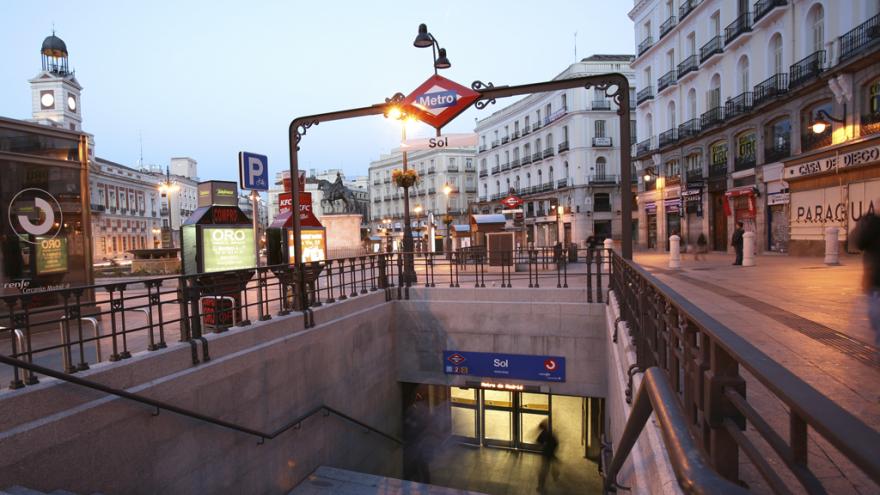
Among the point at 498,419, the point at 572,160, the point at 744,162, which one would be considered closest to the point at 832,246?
the point at 744,162

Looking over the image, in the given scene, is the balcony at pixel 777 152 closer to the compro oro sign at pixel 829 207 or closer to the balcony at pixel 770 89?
the compro oro sign at pixel 829 207

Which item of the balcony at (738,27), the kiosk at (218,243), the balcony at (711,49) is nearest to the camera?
the kiosk at (218,243)

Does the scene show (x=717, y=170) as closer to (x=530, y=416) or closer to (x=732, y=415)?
(x=530, y=416)

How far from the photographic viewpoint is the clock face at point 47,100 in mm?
58156

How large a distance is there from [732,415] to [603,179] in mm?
48167

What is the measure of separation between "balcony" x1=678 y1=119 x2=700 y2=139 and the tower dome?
230 ft

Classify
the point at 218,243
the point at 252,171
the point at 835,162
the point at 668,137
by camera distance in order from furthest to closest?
the point at 668,137, the point at 835,162, the point at 252,171, the point at 218,243

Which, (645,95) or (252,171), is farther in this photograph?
(645,95)

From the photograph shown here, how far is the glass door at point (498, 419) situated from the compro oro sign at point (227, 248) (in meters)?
8.25

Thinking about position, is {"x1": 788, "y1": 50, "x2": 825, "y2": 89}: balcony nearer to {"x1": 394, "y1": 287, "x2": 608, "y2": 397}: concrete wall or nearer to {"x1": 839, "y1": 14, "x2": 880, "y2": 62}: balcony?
{"x1": 839, "y1": 14, "x2": 880, "y2": 62}: balcony

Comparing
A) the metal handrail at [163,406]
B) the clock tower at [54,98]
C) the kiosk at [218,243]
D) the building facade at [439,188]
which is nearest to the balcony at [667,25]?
the kiosk at [218,243]

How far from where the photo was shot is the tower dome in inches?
2485

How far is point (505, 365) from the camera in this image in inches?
503

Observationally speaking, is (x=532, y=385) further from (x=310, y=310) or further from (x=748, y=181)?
(x=748, y=181)
